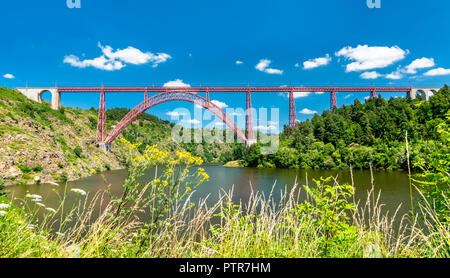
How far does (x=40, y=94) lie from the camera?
98.5 ft

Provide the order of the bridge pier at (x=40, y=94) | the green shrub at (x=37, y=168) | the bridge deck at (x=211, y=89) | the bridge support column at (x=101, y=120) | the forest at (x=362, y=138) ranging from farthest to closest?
the bridge pier at (x=40, y=94)
the bridge support column at (x=101, y=120)
the bridge deck at (x=211, y=89)
the forest at (x=362, y=138)
the green shrub at (x=37, y=168)

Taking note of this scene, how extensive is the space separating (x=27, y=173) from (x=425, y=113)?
44.4 m

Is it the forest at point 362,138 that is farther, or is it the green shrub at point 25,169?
the forest at point 362,138

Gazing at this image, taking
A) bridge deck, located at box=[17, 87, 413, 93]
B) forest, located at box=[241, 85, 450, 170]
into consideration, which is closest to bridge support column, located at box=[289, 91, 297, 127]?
bridge deck, located at box=[17, 87, 413, 93]

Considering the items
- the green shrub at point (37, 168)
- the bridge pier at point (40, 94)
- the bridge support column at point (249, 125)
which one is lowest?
the green shrub at point (37, 168)

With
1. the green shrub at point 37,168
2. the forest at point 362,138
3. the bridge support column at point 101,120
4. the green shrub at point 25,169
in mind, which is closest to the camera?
the green shrub at point 25,169

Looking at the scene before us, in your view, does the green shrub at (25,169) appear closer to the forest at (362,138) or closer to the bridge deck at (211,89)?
the bridge deck at (211,89)

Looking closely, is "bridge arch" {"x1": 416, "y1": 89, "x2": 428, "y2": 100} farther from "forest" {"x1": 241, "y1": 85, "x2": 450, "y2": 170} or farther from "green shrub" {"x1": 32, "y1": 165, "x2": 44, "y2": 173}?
"green shrub" {"x1": 32, "y1": 165, "x2": 44, "y2": 173}

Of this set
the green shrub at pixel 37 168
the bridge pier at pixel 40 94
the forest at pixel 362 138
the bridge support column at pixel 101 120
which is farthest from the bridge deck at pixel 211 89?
the green shrub at pixel 37 168

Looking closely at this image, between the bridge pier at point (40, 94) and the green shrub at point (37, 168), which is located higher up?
the bridge pier at point (40, 94)

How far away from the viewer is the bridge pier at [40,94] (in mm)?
29219

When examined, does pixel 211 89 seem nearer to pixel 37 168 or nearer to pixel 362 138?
pixel 37 168

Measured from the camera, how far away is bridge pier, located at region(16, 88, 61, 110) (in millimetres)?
29219
